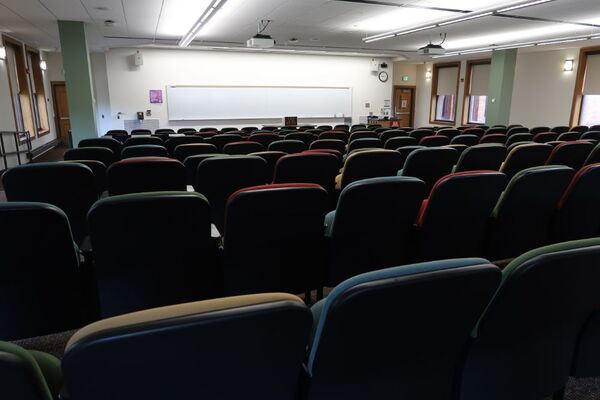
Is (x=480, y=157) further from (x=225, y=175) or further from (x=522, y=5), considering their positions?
(x=522, y=5)

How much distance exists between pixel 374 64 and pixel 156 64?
8259 mm

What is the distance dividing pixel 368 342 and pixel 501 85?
44.3ft

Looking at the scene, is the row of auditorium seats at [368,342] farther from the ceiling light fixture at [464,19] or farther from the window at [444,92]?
the window at [444,92]

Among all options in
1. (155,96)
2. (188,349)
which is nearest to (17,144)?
(155,96)

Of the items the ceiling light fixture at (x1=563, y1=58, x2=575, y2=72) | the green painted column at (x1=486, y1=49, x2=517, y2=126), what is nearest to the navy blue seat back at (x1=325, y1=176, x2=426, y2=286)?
the green painted column at (x1=486, y1=49, x2=517, y2=126)

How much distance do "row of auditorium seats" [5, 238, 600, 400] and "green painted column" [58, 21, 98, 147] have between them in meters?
8.47

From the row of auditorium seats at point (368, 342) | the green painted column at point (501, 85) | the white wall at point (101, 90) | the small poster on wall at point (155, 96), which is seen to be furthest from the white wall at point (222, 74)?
the row of auditorium seats at point (368, 342)

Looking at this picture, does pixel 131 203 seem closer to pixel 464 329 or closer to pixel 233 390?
pixel 233 390

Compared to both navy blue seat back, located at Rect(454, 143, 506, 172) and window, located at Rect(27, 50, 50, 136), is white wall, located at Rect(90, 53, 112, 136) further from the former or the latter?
navy blue seat back, located at Rect(454, 143, 506, 172)

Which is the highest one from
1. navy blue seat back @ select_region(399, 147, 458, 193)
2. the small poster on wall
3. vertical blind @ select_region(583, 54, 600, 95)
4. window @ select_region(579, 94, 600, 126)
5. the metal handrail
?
vertical blind @ select_region(583, 54, 600, 95)

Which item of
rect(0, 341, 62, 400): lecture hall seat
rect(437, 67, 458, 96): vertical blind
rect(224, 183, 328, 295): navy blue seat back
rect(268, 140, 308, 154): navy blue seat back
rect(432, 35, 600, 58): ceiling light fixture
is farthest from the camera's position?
rect(437, 67, 458, 96): vertical blind

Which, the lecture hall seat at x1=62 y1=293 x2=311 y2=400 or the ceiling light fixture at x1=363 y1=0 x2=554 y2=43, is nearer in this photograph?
the lecture hall seat at x1=62 y1=293 x2=311 y2=400

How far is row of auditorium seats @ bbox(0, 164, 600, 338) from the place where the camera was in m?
1.67

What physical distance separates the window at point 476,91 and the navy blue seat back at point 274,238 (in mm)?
14539
